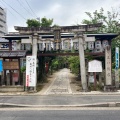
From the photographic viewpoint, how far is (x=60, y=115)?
10367 mm

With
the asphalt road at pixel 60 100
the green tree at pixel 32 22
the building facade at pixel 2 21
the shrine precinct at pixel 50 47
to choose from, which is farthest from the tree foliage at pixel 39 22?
the building facade at pixel 2 21

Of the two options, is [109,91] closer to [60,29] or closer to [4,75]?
[60,29]

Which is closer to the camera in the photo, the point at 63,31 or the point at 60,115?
the point at 60,115

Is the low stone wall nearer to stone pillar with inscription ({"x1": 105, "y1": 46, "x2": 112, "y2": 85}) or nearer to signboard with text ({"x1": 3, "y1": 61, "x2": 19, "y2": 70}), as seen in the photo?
signboard with text ({"x1": 3, "y1": 61, "x2": 19, "y2": 70})

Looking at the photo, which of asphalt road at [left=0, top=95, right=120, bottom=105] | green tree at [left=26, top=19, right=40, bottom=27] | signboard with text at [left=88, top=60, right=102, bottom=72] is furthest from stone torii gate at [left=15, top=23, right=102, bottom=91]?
green tree at [left=26, top=19, right=40, bottom=27]

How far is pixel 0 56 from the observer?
20.8 meters

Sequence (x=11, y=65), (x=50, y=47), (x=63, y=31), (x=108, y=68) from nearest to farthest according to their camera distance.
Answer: (x=108, y=68) → (x=63, y=31) → (x=11, y=65) → (x=50, y=47)

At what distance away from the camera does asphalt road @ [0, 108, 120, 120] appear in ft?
32.1

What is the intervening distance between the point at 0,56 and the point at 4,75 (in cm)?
185

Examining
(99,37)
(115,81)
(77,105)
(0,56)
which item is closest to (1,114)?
(77,105)

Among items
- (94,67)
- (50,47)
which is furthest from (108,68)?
(50,47)

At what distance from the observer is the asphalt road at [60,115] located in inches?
385

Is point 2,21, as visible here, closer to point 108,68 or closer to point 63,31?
point 63,31

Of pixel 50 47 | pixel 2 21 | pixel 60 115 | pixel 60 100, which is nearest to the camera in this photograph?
pixel 60 115
